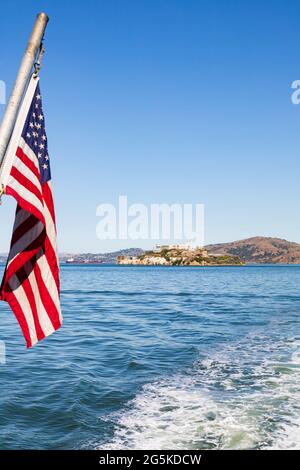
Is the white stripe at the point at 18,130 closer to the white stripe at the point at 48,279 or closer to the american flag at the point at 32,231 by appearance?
the american flag at the point at 32,231

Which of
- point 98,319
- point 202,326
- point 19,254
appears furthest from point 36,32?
point 98,319

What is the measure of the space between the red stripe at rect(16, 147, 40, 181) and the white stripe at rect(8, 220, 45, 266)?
2.23ft

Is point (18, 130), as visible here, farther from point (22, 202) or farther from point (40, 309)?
point (40, 309)

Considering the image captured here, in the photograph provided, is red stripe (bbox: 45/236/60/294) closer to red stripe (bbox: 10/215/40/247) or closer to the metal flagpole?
red stripe (bbox: 10/215/40/247)

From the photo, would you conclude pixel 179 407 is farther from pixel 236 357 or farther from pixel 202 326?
pixel 202 326

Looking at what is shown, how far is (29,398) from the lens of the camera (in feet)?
38.8

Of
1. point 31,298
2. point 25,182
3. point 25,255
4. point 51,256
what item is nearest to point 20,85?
point 25,182

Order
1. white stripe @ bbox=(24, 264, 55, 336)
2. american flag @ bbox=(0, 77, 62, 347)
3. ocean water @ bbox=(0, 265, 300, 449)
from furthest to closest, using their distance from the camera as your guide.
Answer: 1. ocean water @ bbox=(0, 265, 300, 449)
2. white stripe @ bbox=(24, 264, 55, 336)
3. american flag @ bbox=(0, 77, 62, 347)

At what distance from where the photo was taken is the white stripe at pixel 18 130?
506 centimetres

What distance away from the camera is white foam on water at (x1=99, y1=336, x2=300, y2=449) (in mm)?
8844

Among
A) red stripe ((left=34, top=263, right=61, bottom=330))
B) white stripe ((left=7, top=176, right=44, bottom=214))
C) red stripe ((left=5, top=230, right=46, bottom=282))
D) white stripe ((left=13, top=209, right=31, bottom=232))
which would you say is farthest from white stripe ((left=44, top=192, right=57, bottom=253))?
white stripe ((left=7, top=176, right=44, bottom=214))

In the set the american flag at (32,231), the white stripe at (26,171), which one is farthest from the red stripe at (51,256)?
the white stripe at (26,171)

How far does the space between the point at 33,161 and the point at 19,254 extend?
1.29 metres
